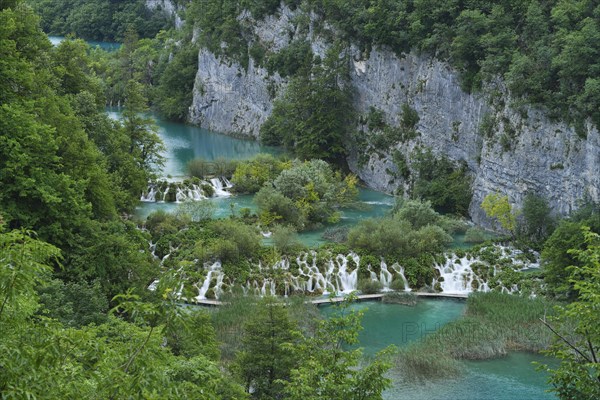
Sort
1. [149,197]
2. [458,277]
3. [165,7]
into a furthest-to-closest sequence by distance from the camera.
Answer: [165,7]
[149,197]
[458,277]

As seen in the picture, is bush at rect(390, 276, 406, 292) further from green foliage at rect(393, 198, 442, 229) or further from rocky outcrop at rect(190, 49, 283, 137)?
rocky outcrop at rect(190, 49, 283, 137)

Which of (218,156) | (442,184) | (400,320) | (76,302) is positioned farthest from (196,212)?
(218,156)

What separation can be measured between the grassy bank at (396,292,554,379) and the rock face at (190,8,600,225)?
8.10m

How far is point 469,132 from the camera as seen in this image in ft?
133

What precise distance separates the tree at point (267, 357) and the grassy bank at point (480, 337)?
5229 millimetres

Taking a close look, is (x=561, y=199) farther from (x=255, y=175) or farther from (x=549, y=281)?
(x=255, y=175)

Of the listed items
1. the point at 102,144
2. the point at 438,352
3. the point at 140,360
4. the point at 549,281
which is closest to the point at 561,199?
the point at 549,281

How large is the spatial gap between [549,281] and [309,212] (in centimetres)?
1244

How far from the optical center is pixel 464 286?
30.9 metres

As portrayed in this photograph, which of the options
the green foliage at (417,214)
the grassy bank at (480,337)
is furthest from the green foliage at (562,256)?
the green foliage at (417,214)

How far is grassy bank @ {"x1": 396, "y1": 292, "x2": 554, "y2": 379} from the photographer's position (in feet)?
75.9

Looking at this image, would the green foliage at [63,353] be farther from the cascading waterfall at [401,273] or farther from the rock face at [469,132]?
the rock face at [469,132]

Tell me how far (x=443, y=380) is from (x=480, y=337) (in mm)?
3196

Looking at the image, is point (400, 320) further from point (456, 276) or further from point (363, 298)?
point (456, 276)
